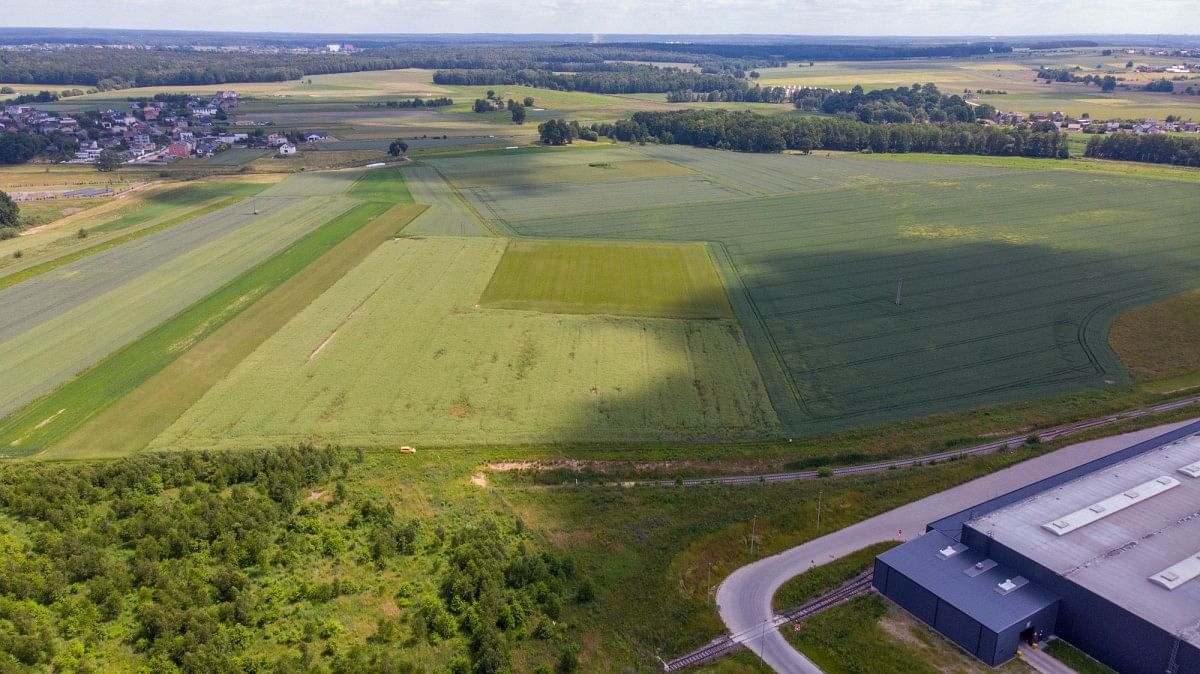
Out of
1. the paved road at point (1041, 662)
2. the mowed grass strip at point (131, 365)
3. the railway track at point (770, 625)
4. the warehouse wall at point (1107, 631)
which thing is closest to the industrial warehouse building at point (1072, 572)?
the warehouse wall at point (1107, 631)

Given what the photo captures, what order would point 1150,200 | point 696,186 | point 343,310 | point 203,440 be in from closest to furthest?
point 203,440 < point 343,310 < point 1150,200 < point 696,186

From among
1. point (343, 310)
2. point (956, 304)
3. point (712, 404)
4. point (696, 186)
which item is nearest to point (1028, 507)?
point (712, 404)

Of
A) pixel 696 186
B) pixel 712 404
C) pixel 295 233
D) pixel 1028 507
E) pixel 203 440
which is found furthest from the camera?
pixel 696 186

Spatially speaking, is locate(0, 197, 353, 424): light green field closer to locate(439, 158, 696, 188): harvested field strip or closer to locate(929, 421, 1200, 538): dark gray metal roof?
locate(439, 158, 696, 188): harvested field strip

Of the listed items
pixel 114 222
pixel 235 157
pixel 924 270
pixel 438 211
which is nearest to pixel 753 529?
pixel 924 270

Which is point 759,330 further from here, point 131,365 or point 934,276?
point 131,365

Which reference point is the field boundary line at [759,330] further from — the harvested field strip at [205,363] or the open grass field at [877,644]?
the harvested field strip at [205,363]

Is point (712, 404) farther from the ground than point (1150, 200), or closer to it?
closer to it

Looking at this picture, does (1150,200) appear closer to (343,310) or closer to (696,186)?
(696,186)
